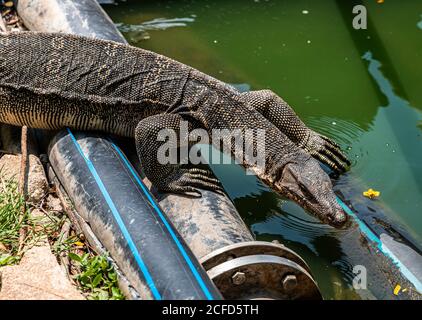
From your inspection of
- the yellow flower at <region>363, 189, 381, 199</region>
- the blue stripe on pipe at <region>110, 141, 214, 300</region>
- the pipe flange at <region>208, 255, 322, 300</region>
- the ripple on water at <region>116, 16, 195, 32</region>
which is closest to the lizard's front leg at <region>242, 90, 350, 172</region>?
the yellow flower at <region>363, 189, 381, 199</region>

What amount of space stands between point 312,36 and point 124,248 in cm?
499

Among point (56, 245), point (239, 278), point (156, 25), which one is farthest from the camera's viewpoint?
point (156, 25)

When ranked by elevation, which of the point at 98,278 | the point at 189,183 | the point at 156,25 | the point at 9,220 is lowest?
the point at 9,220

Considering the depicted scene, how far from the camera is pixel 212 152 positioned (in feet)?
20.0

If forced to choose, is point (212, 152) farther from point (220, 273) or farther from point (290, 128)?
point (220, 273)

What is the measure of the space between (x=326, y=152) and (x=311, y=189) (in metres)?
0.92

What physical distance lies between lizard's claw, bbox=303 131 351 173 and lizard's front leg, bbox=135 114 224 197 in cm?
112

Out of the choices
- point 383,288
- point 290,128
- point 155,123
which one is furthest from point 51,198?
point 383,288

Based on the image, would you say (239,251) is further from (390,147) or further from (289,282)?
(390,147)

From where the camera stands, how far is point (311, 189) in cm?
484

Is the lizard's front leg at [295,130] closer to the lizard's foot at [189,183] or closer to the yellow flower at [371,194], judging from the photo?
the yellow flower at [371,194]

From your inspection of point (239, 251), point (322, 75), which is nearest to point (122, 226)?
point (239, 251)

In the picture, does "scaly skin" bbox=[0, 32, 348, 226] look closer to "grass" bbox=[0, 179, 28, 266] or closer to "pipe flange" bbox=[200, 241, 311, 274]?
"grass" bbox=[0, 179, 28, 266]

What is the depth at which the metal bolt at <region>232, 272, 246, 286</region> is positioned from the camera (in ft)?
12.2
